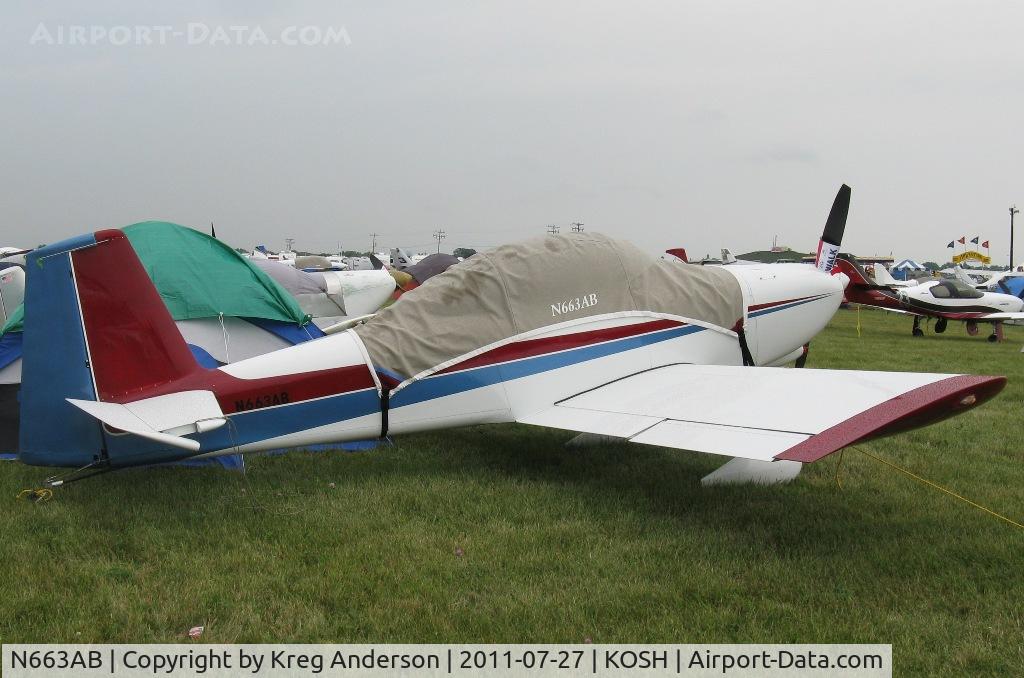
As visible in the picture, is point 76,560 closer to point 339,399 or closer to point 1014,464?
point 339,399

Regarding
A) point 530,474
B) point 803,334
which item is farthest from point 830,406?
point 803,334

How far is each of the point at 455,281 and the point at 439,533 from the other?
202cm

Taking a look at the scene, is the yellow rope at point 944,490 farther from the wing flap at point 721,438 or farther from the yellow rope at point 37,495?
the yellow rope at point 37,495

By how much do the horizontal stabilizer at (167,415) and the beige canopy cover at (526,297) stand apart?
106cm

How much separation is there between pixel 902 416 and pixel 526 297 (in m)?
2.64

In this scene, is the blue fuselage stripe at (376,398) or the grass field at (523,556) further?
the blue fuselage stripe at (376,398)

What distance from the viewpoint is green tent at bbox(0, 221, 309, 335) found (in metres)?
6.77

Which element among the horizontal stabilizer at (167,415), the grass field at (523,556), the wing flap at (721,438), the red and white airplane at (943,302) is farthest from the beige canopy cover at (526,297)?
the red and white airplane at (943,302)

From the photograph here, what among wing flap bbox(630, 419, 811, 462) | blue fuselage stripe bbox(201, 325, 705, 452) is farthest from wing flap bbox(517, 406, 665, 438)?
blue fuselage stripe bbox(201, 325, 705, 452)

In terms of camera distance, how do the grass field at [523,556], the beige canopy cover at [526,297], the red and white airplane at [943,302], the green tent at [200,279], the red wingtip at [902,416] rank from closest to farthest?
1. the grass field at [523,556]
2. the red wingtip at [902,416]
3. the beige canopy cover at [526,297]
4. the green tent at [200,279]
5. the red and white airplane at [943,302]

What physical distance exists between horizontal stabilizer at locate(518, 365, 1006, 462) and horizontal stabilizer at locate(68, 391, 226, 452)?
2.00 meters

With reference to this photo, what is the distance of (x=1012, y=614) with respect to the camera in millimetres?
3102

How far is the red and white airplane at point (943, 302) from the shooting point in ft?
63.4

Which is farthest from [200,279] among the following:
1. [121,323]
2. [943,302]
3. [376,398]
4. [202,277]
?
[943,302]
